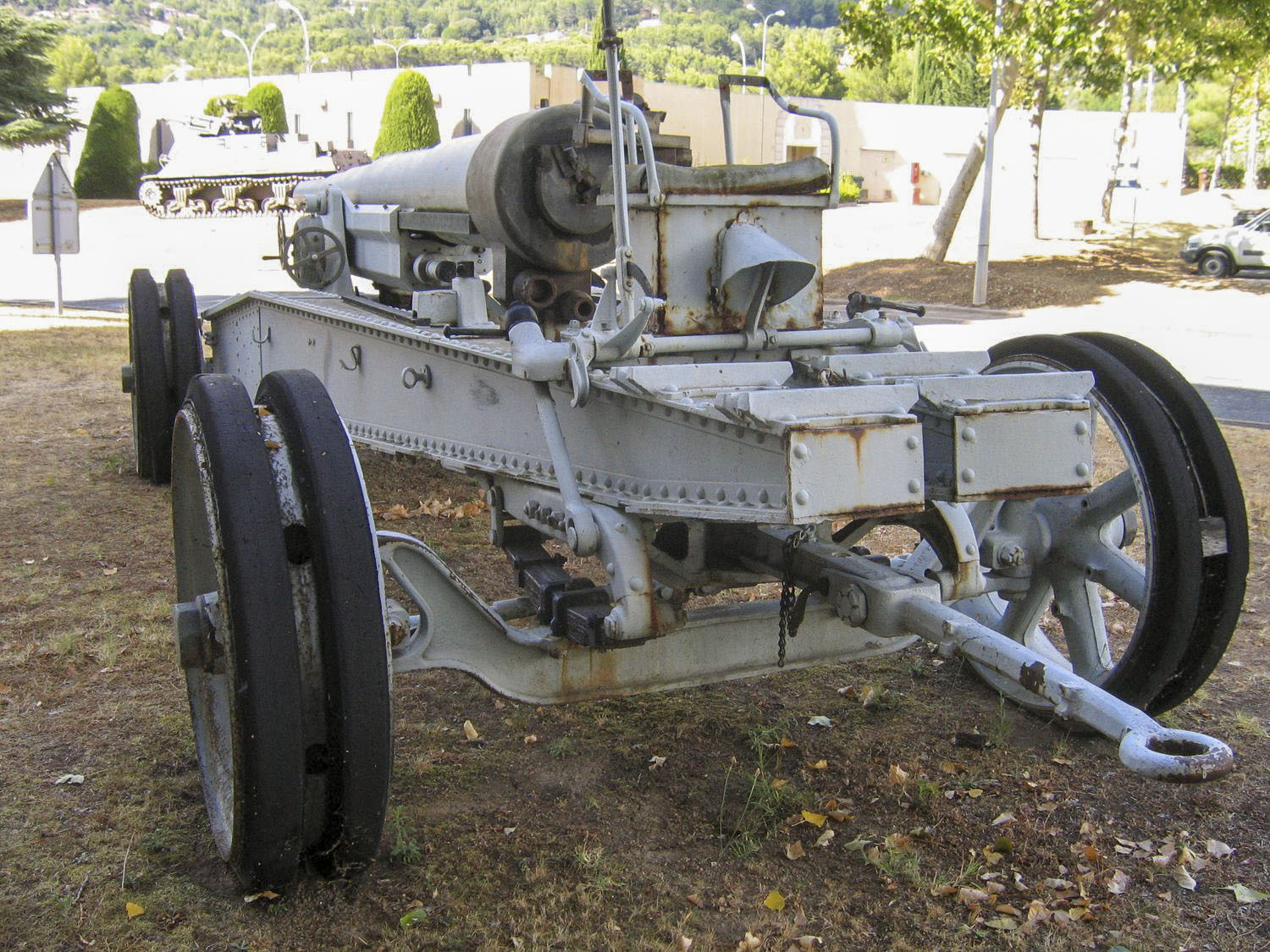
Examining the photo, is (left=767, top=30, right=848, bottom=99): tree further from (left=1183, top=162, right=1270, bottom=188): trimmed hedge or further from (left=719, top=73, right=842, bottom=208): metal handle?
(left=719, top=73, right=842, bottom=208): metal handle

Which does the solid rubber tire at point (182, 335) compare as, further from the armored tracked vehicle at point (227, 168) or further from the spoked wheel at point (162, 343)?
the armored tracked vehicle at point (227, 168)

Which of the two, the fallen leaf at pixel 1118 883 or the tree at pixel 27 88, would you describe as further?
the tree at pixel 27 88

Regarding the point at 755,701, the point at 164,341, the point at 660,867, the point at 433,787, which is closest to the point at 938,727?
the point at 755,701

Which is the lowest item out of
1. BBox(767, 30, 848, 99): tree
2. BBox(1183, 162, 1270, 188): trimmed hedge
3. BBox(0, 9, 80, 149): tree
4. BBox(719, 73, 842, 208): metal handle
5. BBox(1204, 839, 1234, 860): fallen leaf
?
BBox(1204, 839, 1234, 860): fallen leaf

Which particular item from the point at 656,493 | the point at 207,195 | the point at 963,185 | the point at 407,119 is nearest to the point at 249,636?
the point at 656,493

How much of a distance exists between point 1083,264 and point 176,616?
2193 cm

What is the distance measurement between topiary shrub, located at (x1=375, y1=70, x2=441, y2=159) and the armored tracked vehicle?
3432mm

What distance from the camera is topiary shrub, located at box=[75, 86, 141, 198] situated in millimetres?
36969

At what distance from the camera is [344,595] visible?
270cm

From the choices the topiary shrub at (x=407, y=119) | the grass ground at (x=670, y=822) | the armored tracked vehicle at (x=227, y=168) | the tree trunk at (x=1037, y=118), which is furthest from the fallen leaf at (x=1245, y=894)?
the topiary shrub at (x=407, y=119)

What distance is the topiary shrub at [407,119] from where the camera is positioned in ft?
103

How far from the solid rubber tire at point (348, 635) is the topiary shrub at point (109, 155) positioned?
37.7m

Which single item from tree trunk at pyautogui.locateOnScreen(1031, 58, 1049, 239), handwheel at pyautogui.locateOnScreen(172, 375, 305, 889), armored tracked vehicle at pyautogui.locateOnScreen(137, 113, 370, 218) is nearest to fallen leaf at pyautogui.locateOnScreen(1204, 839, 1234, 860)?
handwheel at pyautogui.locateOnScreen(172, 375, 305, 889)

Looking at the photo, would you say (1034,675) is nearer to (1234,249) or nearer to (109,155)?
(1234,249)
